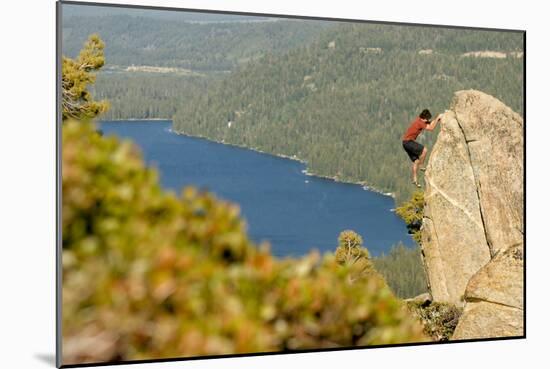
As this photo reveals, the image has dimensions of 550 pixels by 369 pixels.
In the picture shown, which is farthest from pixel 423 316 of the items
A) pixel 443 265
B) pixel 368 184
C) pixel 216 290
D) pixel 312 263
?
pixel 216 290

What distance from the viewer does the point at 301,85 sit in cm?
870

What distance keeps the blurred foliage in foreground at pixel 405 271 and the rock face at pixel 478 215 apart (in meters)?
0.11

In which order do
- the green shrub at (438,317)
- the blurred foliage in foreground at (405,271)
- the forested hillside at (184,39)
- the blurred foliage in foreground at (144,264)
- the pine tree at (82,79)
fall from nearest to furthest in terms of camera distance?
1. the blurred foliage in foreground at (144,264)
2. the pine tree at (82,79)
3. the forested hillside at (184,39)
4. the blurred foliage in foreground at (405,271)
5. the green shrub at (438,317)

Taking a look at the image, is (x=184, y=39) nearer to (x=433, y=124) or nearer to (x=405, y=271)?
(x=433, y=124)

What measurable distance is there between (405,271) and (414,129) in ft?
4.16

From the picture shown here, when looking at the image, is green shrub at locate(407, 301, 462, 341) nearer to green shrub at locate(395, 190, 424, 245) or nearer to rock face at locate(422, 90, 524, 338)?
rock face at locate(422, 90, 524, 338)

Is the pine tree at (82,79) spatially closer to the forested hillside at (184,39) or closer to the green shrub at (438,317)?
the forested hillside at (184,39)

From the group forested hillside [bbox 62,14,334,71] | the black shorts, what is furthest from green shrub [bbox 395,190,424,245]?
forested hillside [bbox 62,14,334,71]

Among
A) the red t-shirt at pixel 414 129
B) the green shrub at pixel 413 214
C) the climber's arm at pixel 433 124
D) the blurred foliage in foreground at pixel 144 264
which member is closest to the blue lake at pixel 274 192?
the green shrub at pixel 413 214

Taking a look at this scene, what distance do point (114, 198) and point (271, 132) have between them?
16.0 ft

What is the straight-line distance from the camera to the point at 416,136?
905 centimetres

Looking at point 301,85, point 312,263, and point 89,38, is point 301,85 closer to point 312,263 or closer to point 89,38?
point 89,38

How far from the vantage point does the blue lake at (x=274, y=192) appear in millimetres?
7992

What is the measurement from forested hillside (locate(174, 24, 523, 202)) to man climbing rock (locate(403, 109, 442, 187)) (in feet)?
0.21
